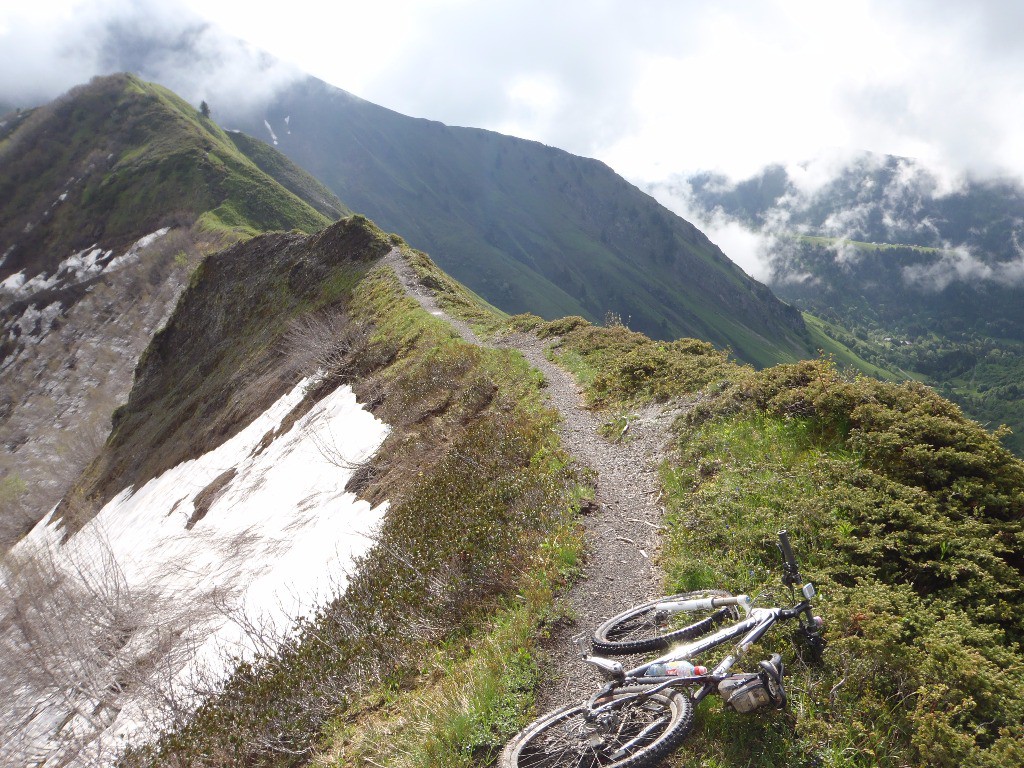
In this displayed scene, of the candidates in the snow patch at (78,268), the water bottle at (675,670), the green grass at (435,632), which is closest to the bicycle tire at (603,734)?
the water bottle at (675,670)

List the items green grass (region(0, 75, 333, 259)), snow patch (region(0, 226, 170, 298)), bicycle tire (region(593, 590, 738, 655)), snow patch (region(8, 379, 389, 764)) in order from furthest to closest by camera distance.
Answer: green grass (region(0, 75, 333, 259))
snow patch (region(0, 226, 170, 298))
snow patch (region(8, 379, 389, 764))
bicycle tire (region(593, 590, 738, 655))

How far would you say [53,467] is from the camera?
64.6 metres

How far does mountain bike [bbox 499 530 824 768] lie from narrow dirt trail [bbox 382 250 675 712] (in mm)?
990

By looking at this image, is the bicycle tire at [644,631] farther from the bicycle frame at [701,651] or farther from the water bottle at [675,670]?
the water bottle at [675,670]

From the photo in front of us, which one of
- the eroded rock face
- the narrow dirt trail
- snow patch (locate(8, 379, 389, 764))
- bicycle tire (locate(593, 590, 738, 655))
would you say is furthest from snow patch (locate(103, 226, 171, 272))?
bicycle tire (locate(593, 590, 738, 655))

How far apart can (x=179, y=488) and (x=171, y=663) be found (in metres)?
20.4

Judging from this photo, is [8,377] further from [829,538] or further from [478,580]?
[829,538]

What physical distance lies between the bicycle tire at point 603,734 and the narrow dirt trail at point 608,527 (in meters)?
0.92

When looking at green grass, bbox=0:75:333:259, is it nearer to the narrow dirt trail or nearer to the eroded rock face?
the eroded rock face

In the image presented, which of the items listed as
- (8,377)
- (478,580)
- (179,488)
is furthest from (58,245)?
(478,580)

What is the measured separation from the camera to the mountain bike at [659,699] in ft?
17.6

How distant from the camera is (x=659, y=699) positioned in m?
5.70

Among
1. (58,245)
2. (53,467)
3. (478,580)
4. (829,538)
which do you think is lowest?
(829,538)

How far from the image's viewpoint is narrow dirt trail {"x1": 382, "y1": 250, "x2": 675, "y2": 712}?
24.5ft
